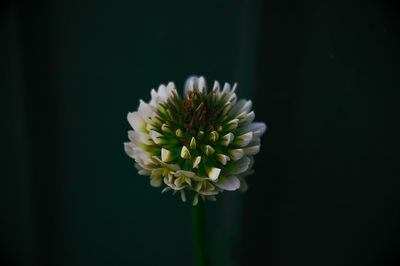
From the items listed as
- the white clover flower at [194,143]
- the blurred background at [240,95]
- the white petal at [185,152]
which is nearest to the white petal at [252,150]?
the white clover flower at [194,143]

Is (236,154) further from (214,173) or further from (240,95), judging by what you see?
(240,95)

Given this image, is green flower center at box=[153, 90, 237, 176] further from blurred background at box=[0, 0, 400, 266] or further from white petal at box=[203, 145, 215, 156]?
blurred background at box=[0, 0, 400, 266]

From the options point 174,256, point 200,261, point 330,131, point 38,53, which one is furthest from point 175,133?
point 174,256

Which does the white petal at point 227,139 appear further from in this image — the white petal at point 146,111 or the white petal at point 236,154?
the white petal at point 146,111

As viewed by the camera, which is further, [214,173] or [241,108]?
[241,108]

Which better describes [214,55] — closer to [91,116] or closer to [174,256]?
[91,116]

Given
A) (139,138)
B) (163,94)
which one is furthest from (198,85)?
(139,138)

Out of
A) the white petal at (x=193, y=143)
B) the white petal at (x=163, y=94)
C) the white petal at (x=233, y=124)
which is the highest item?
the white petal at (x=163, y=94)
